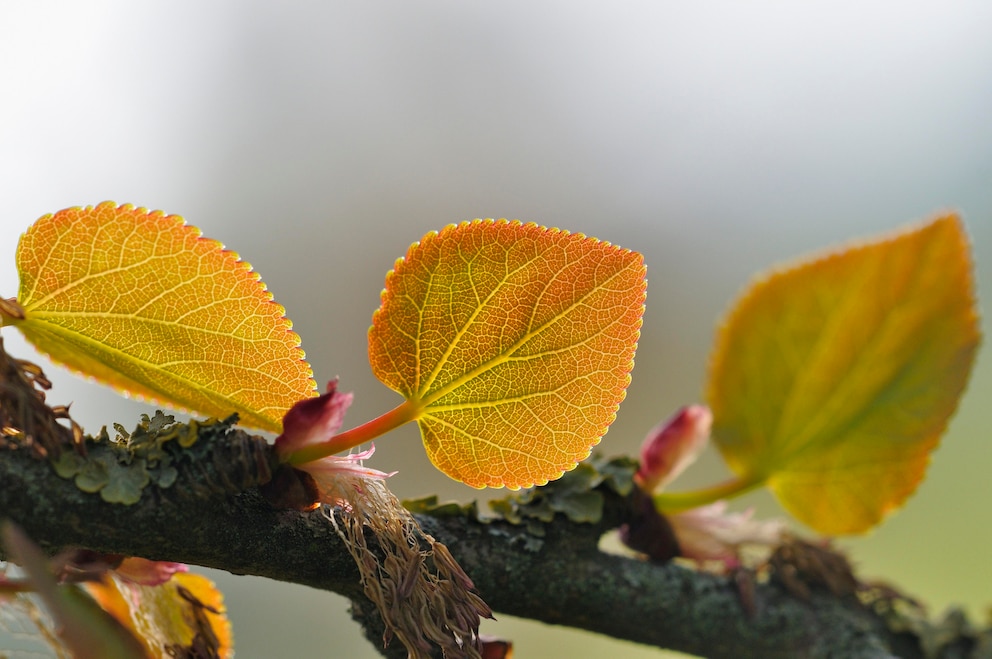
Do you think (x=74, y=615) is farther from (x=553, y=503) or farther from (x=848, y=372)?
(x=848, y=372)

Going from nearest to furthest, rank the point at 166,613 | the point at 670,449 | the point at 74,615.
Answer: the point at 74,615, the point at 166,613, the point at 670,449

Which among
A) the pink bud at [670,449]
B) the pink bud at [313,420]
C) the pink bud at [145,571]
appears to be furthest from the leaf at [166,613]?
Result: the pink bud at [670,449]

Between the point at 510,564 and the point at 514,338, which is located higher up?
the point at 514,338

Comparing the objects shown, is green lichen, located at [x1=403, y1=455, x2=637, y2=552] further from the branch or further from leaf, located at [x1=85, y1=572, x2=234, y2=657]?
leaf, located at [x1=85, y1=572, x2=234, y2=657]

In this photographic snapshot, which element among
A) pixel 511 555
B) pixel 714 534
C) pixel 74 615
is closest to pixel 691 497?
pixel 714 534

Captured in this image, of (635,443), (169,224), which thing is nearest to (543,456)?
(169,224)

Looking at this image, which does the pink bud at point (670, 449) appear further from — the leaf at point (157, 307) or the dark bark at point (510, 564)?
the leaf at point (157, 307)
